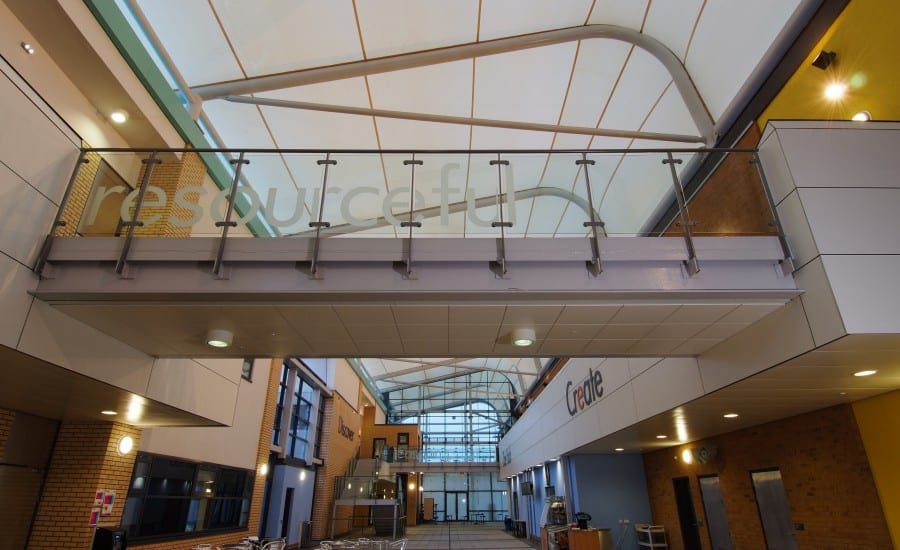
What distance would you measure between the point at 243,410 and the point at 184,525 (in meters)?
3.25

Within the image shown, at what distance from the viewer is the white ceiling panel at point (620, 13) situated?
29.8 ft

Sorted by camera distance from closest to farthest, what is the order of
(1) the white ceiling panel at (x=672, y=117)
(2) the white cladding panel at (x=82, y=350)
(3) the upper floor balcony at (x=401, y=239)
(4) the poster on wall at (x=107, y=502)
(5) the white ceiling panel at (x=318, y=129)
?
1. (2) the white cladding panel at (x=82, y=350)
2. (3) the upper floor balcony at (x=401, y=239)
3. (4) the poster on wall at (x=107, y=502)
4. (1) the white ceiling panel at (x=672, y=117)
5. (5) the white ceiling panel at (x=318, y=129)

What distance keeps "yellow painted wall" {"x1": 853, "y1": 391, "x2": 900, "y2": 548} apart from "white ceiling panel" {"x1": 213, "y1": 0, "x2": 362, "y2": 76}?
10572 mm

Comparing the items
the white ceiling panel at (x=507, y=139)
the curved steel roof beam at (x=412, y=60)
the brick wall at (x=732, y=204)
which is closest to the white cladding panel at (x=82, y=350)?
the curved steel roof beam at (x=412, y=60)

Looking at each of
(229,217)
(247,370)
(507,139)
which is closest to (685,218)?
(229,217)

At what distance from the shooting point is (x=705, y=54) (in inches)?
330

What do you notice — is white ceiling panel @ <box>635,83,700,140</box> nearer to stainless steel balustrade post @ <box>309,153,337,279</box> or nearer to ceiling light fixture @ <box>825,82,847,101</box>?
ceiling light fixture @ <box>825,82,847,101</box>

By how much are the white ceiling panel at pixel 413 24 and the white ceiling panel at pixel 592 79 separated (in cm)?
258

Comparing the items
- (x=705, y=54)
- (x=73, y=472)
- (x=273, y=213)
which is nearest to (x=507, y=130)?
(x=705, y=54)

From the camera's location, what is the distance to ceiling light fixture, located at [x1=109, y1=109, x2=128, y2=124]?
23.9 feet

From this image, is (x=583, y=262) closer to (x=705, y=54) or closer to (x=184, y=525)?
(x=705, y=54)

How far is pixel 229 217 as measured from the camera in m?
5.16

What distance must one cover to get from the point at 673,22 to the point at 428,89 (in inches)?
204

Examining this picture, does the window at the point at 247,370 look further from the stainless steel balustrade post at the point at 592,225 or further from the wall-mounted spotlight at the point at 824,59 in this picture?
the wall-mounted spotlight at the point at 824,59
